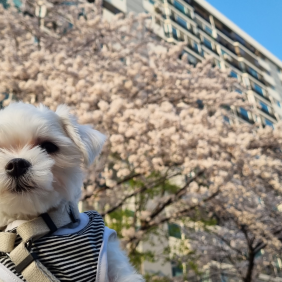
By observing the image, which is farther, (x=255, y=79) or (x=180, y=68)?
(x=255, y=79)

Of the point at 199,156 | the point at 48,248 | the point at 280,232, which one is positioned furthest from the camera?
the point at 280,232

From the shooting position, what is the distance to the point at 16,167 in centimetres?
158

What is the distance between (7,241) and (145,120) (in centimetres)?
491

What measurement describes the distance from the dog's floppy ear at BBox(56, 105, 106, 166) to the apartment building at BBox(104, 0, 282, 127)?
2522 cm

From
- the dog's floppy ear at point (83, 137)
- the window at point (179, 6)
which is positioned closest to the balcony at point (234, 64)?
the window at point (179, 6)

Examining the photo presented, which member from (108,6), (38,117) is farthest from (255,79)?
(38,117)

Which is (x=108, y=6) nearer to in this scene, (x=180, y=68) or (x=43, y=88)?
(x=180, y=68)

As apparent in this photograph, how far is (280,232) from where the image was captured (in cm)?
904

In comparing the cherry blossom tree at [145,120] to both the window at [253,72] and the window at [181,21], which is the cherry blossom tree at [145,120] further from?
the window at [253,72]

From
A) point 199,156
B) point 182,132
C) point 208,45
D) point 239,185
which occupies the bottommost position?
point 239,185

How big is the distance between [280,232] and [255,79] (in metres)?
34.0

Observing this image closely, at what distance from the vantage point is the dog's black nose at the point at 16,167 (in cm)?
158

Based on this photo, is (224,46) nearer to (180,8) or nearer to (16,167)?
(180,8)

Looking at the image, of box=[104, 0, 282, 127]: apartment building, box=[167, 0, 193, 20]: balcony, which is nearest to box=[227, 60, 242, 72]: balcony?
box=[104, 0, 282, 127]: apartment building
